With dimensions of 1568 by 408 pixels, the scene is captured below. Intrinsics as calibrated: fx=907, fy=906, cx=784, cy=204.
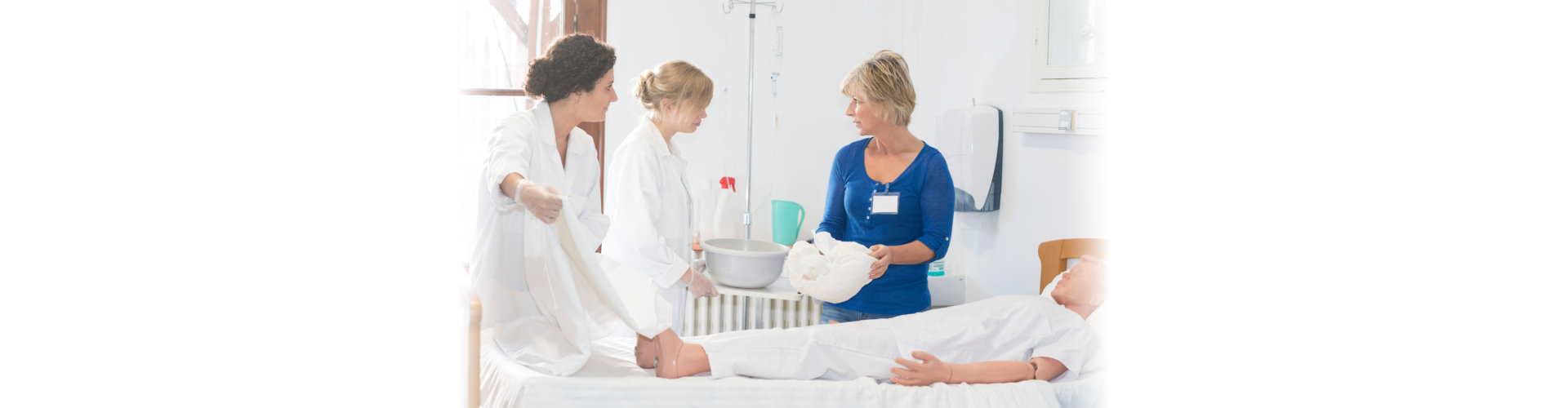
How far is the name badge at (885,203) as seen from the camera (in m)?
1.93

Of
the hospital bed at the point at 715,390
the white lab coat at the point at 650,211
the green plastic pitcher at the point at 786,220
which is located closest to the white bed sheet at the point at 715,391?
the hospital bed at the point at 715,390

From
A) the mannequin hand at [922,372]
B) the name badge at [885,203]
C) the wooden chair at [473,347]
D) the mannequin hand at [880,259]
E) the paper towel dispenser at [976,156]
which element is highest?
the paper towel dispenser at [976,156]

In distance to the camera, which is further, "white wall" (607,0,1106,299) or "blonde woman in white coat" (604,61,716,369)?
"white wall" (607,0,1106,299)

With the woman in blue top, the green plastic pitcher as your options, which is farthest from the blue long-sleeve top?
the green plastic pitcher

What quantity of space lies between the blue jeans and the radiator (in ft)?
0.84

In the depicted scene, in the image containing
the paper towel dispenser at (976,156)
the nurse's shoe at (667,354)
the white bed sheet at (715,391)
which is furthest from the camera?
the paper towel dispenser at (976,156)

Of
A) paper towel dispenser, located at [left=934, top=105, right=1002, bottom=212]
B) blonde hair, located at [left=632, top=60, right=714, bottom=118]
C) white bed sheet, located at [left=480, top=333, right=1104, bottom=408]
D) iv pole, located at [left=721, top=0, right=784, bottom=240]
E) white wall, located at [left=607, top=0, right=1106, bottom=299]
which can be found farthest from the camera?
iv pole, located at [left=721, top=0, right=784, bottom=240]

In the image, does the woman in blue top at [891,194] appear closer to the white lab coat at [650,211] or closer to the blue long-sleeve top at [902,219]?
the blue long-sleeve top at [902,219]

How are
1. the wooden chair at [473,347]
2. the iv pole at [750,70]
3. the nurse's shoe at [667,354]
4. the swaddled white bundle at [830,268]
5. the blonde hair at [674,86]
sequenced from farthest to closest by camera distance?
1. the iv pole at [750,70]
2. the blonde hair at [674,86]
3. the swaddled white bundle at [830,268]
4. the nurse's shoe at [667,354]
5. the wooden chair at [473,347]

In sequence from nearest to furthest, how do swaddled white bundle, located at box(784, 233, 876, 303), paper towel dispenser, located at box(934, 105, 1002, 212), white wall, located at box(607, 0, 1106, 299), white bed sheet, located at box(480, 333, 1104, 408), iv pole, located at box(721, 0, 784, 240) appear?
white bed sheet, located at box(480, 333, 1104, 408) < swaddled white bundle, located at box(784, 233, 876, 303) < white wall, located at box(607, 0, 1106, 299) < paper towel dispenser, located at box(934, 105, 1002, 212) < iv pole, located at box(721, 0, 784, 240)

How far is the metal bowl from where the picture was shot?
2223mm

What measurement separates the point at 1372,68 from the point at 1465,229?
5.0 inches

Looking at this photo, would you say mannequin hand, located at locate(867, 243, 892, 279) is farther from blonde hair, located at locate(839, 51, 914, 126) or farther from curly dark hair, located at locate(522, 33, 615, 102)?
curly dark hair, located at locate(522, 33, 615, 102)

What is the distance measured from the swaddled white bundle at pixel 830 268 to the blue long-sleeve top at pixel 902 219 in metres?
0.09
